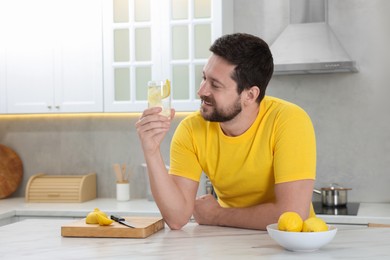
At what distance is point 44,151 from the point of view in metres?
4.59

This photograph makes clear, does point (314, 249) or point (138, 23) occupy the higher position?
point (138, 23)

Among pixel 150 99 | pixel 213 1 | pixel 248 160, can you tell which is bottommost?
pixel 248 160

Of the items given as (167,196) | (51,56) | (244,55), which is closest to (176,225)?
(167,196)

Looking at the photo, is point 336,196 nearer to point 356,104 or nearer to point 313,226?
point 356,104

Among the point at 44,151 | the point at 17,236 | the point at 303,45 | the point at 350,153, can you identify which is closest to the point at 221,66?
the point at 17,236

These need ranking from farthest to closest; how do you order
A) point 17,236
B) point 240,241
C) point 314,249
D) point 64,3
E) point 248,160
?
1. point 64,3
2. point 248,160
3. point 17,236
4. point 240,241
5. point 314,249

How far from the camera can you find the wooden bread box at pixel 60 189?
163 inches

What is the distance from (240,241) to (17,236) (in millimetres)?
787

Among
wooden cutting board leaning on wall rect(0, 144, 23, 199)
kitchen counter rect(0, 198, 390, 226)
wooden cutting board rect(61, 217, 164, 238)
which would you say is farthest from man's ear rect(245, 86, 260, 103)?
wooden cutting board leaning on wall rect(0, 144, 23, 199)

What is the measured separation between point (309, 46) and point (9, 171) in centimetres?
235

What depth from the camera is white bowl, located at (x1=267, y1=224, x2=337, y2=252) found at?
1763 mm

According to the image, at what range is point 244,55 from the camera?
94.5 inches

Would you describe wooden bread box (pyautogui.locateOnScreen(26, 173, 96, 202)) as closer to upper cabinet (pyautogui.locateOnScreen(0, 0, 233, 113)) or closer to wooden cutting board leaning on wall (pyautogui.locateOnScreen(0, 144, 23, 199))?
wooden cutting board leaning on wall (pyautogui.locateOnScreen(0, 144, 23, 199))

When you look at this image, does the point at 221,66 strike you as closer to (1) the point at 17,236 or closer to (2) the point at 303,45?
(1) the point at 17,236
